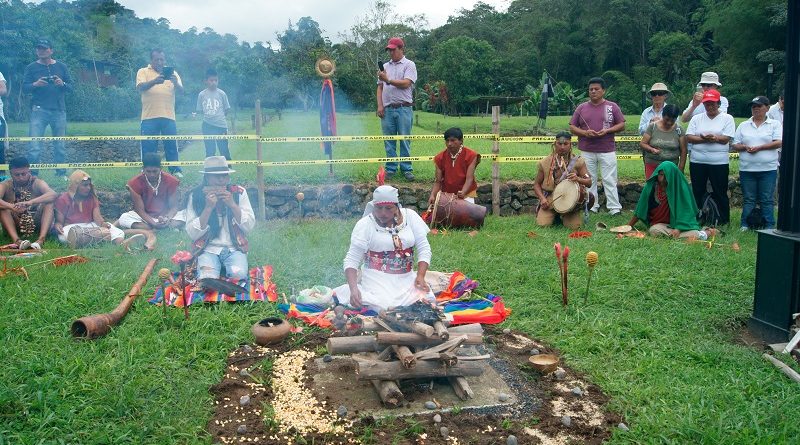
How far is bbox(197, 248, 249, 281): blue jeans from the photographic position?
6328 millimetres

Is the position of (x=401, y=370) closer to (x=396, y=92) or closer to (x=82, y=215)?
(x=82, y=215)

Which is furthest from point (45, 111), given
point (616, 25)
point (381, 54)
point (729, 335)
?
point (616, 25)

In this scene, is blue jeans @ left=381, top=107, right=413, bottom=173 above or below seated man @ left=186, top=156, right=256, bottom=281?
above

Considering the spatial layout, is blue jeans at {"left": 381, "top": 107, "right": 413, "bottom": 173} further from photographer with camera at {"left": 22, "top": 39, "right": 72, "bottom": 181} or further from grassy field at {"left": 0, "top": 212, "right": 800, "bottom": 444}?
photographer with camera at {"left": 22, "top": 39, "right": 72, "bottom": 181}

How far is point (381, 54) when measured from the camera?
3238cm

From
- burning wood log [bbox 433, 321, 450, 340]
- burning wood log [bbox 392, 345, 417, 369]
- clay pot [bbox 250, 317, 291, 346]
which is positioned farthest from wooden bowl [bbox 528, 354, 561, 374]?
clay pot [bbox 250, 317, 291, 346]

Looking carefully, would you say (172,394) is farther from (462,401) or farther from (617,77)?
(617,77)

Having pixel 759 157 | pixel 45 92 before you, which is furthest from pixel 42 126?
pixel 759 157

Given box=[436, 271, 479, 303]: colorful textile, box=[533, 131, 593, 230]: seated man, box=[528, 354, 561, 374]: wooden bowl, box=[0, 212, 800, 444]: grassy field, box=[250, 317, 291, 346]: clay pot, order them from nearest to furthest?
box=[0, 212, 800, 444]: grassy field
box=[528, 354, 561, 374]: wooden bowl
box=[250, 317, 291, 346]: clay pot
box=[436, 271, 479, 303]: colorful textile
box=[533, 131, 593, 230]: seated man

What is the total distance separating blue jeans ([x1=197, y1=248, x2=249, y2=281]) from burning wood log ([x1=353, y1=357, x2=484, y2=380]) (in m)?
2.56

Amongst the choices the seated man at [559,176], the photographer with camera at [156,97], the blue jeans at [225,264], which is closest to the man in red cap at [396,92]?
the seated man at [559,176]

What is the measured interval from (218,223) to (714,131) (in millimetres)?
6683

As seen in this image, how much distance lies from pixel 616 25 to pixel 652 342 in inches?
1604

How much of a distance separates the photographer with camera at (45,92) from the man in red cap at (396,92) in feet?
15.6
